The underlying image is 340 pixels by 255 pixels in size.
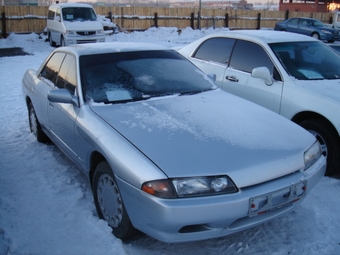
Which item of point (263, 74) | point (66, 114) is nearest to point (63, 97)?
point (66, 114)

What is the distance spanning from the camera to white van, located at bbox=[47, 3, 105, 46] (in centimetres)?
1530

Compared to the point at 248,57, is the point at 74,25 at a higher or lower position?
higher

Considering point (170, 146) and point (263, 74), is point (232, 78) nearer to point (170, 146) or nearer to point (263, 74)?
point (263, 74)

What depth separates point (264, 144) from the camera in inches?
109

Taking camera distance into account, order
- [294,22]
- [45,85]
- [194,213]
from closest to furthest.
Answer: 1. [194,213]
2. [45,85]
3. [294,22]

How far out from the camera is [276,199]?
101 inches

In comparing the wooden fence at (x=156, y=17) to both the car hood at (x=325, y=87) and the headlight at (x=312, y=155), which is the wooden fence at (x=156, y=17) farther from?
the headlight at (x=312, y=155)

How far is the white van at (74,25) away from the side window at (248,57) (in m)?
11.1

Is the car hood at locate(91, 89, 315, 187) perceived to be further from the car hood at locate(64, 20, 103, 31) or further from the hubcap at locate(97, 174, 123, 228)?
the car hood at locate(64, 20, 103, 31)

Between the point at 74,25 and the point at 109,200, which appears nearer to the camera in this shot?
the point at 109,200

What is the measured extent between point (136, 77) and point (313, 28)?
20950 mm

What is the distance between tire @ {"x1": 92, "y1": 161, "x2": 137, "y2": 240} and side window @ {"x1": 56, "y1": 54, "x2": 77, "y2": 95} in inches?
42.7

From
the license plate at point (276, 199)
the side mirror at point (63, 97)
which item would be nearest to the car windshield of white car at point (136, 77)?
the side mirror at point (63, 97)

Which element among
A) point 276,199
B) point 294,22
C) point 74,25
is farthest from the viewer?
point 294,22
